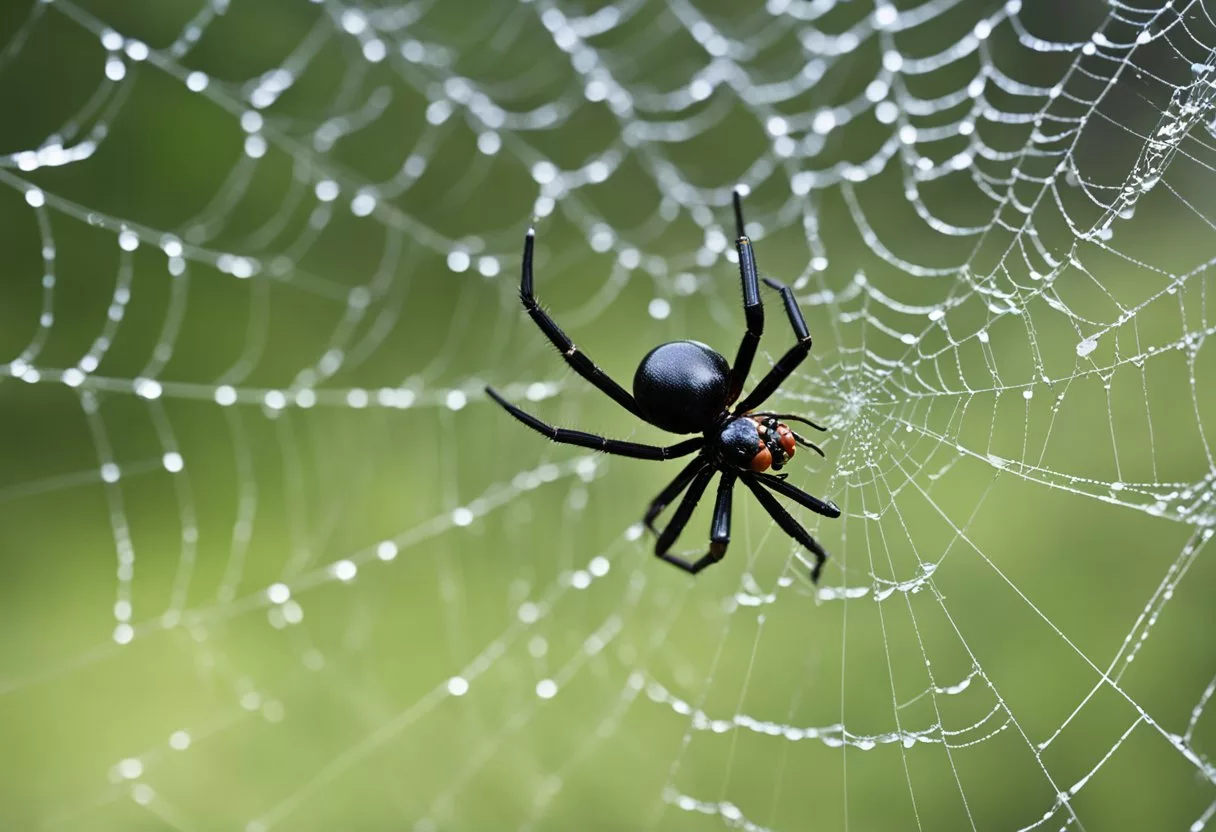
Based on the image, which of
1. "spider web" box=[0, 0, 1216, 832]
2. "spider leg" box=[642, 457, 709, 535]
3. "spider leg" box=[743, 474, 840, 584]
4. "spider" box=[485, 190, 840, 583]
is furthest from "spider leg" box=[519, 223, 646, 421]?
"spider web" box=[0, 0, 1216, 832]

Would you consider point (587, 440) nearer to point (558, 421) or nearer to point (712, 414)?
point (712, 414)

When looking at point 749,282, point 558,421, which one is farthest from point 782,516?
point 558,421

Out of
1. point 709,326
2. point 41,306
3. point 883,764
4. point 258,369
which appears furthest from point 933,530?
point 41,306

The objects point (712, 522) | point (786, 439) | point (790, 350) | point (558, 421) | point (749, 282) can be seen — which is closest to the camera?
point (749, 282)

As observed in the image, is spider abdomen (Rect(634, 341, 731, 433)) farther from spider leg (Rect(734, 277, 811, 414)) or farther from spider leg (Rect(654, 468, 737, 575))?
spider leg (Rect(654, 468, 737, 575))

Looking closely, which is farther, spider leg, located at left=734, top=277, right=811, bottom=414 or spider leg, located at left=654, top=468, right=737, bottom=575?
spider leg, located at left=654, top=468, right=737, bottom=575

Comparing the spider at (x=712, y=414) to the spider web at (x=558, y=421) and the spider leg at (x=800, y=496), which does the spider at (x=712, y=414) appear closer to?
the spider leg at (x=800, y=496)
